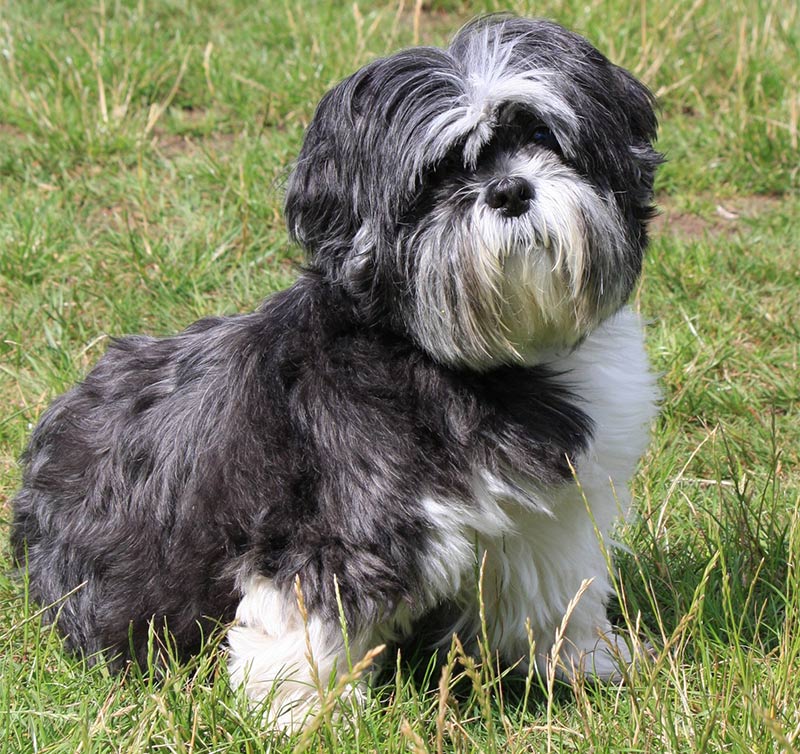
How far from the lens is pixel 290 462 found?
2.69 m

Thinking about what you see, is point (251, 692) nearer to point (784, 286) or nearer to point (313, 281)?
point (313, 281)

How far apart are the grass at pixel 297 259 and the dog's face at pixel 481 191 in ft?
2.36

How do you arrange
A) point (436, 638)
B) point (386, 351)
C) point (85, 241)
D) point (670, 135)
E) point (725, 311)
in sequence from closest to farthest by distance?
point (386, 351)
point (436, 638)
point (725, 311)
point (85, 241)
point (670, 135)

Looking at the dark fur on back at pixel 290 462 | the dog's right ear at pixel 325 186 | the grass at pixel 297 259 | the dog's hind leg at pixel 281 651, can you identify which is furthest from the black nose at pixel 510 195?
the dog's hind leg at pixel 281 651

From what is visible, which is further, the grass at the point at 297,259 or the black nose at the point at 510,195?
the grass at the point at 297,259

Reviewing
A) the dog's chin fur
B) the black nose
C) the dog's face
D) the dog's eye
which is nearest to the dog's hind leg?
the dog's chin fur

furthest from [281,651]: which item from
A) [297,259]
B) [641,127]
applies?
[297,259]

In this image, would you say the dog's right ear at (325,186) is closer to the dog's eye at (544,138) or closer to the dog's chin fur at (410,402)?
the dog's chin fur at (410,402)

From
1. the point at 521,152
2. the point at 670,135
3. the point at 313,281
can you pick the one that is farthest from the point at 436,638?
the point at 670,135

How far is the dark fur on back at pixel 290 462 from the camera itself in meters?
2.63

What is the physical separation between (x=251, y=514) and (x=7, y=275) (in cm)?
261

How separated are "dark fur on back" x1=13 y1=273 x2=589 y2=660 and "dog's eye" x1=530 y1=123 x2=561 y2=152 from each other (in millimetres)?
531

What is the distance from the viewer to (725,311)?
183 inches

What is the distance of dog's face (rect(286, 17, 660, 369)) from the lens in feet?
7.98
